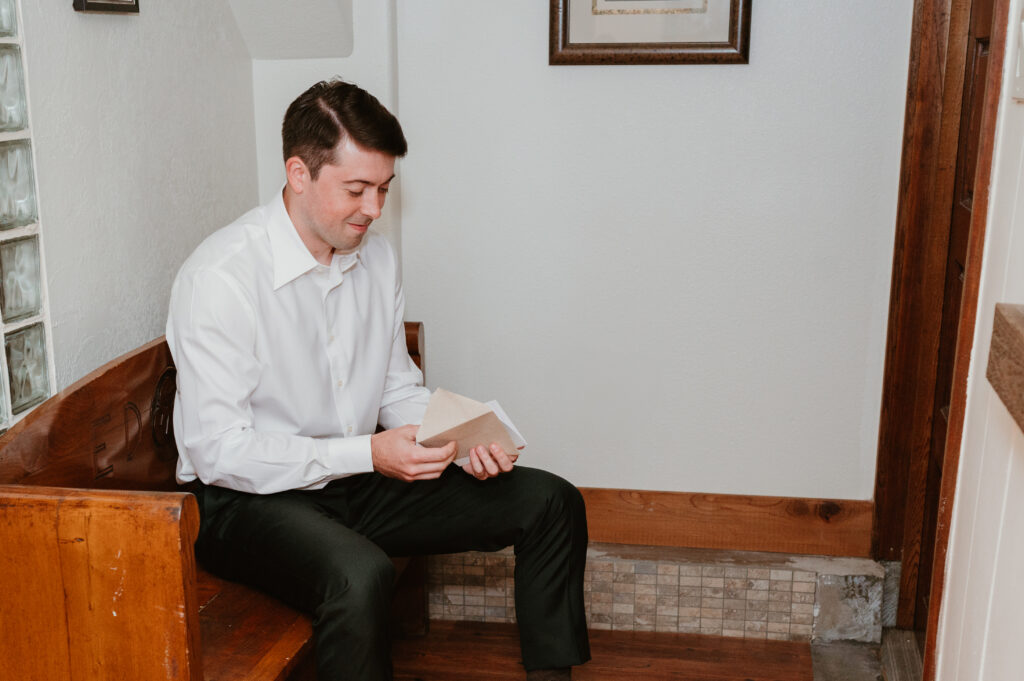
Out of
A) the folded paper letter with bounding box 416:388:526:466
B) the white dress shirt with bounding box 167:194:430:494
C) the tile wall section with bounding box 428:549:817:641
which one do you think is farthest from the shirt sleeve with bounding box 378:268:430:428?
the tile wall section with bounding box 428:549:817:641

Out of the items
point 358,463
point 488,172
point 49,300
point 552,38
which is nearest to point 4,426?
point 49,300

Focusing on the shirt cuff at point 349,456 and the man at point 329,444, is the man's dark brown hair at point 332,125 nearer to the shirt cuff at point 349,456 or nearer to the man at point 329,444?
the man at point 329,444

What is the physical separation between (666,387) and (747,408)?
0.22 m

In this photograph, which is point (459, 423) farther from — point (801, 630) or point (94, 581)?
point (801, 630)

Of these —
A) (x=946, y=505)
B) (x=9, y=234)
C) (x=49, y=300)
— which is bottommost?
(x=946, y=505)

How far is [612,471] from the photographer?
283 centimetres

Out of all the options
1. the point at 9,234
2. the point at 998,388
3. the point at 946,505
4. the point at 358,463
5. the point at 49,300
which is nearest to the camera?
the point at 998,388

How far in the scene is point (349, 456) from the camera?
6.49 feet

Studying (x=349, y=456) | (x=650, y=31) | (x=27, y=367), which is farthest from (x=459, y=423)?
(x=650, y=31)

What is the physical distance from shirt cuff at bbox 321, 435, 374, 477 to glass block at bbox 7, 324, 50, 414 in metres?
0.53

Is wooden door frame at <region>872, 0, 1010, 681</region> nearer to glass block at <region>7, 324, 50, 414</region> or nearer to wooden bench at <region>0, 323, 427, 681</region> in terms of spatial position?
wooden bench at <region>0, 323, 427, 681</region>

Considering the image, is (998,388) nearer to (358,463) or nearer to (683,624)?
(358,463)

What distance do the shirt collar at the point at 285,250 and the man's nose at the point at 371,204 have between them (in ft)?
0.48

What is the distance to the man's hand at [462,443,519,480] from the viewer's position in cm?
206
